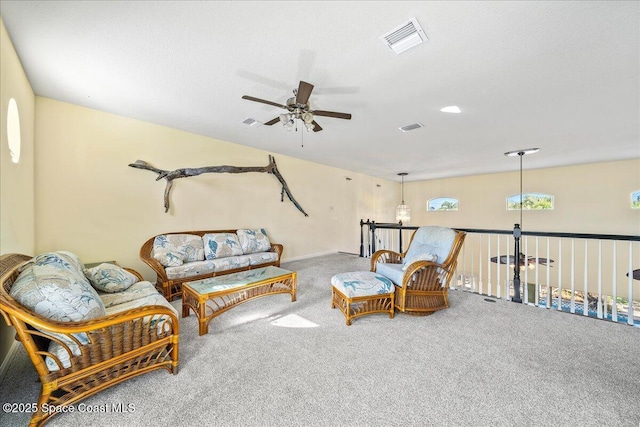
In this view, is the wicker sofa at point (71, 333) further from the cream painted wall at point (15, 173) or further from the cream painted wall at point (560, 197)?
the cream painted wall at point (560, 197)

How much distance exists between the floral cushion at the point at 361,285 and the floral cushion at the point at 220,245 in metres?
2.29

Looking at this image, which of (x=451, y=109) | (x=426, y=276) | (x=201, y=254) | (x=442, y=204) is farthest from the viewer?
(x=442, y=204)

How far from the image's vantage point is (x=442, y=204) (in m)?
9.12

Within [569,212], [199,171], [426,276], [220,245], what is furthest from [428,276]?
[569,212]

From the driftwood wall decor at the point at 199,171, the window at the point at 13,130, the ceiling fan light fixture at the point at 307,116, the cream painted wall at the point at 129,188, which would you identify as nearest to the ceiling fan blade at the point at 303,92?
the ceiling fan light fixture at the point at 307,116

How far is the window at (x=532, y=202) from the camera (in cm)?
704

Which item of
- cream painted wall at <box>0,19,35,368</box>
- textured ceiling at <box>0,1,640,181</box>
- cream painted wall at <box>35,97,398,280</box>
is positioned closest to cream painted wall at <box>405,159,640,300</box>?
textured ceiling at <box>0,1,640,181</box>

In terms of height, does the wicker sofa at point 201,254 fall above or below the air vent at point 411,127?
below

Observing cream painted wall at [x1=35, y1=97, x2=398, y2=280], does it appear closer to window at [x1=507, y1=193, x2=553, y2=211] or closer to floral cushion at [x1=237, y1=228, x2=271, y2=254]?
floral cushion at [x1=237, y1=228, x2=271, y2=254]

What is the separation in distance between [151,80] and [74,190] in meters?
2.06

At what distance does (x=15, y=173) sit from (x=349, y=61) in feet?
11.0

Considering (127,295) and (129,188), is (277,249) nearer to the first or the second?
(129,188)

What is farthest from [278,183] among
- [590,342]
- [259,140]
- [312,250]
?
[590,342]

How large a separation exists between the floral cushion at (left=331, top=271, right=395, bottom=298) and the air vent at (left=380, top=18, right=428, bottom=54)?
2.28m
